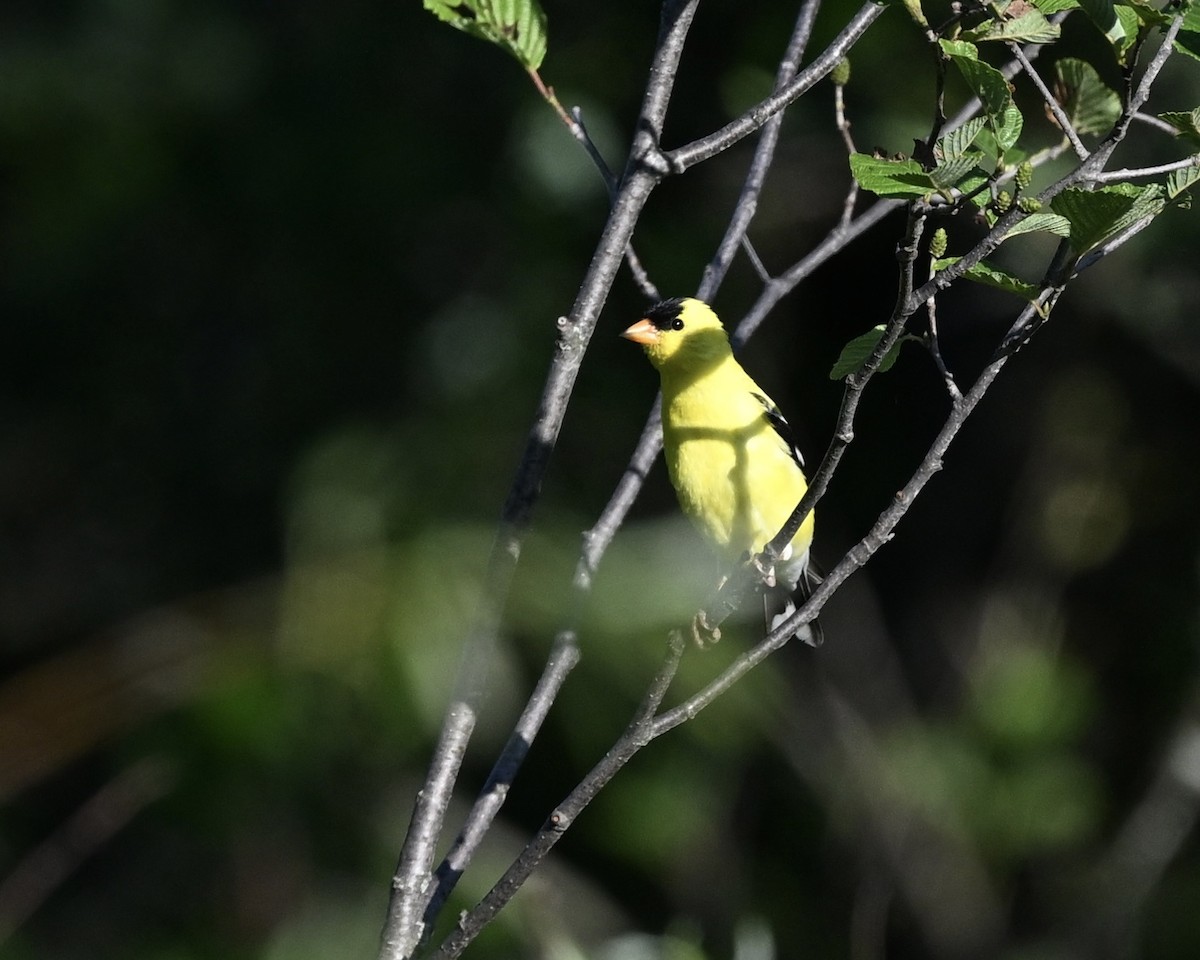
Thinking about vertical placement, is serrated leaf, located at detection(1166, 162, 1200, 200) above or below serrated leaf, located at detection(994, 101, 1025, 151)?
below

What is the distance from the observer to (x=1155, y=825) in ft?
16.3

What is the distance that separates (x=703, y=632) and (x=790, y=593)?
3.67 feet

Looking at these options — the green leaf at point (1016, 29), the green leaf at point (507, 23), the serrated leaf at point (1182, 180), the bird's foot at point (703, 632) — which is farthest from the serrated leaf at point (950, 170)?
the bird's foot at point (703, 632)

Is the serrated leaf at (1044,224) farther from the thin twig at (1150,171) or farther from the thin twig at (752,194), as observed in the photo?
the thin twig at (752,194)

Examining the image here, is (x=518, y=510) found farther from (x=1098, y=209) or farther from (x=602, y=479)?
(x=602, y=479)

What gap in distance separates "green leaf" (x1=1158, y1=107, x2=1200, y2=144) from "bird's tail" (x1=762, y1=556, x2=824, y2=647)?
1848 millimetres

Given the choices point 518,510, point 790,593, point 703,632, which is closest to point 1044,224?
point 518,510

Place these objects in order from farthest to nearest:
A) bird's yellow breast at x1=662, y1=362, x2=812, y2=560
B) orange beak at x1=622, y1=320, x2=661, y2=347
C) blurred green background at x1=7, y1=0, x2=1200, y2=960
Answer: blurred green background at x1=7, y1=0, x2=1200, y2=960 → orange beak at x1=622, y1=320, x2=661, y2=347 → bird's yellow breast at x1=662, y1=362, x2=812, y2=560

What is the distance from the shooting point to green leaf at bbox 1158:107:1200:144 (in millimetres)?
1473

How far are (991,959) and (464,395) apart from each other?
8.90 feet

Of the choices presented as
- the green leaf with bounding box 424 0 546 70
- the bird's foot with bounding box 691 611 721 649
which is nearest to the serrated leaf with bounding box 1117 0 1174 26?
the green leaf with bounding box 424 0 546 70

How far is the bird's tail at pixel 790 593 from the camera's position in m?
3.36

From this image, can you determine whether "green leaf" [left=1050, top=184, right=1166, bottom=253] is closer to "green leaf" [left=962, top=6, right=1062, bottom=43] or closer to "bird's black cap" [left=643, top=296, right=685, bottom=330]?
"green leaf" [left=962, top=6, right=1062, bottom=43]

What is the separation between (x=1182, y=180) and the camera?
59.4 inches
